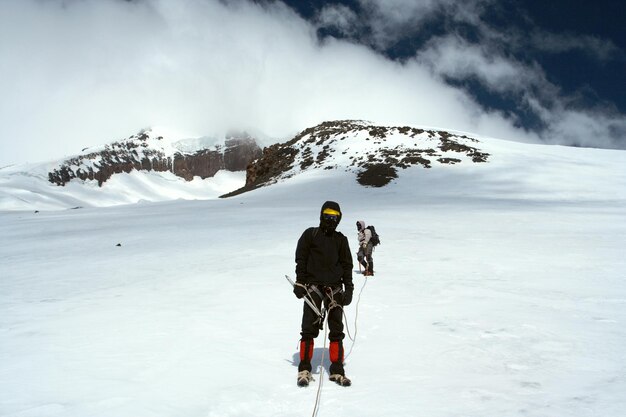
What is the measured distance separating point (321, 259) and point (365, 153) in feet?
199

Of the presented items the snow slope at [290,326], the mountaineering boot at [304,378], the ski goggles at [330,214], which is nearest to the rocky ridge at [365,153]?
the snow slope at [290,326]

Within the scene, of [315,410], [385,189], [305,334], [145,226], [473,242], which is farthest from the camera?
[385,189]

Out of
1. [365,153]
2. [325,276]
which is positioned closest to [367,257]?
[325,276]

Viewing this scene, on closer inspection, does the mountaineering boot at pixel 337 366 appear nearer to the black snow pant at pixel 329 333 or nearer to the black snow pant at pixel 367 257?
the black snow pant at pixel 329 333

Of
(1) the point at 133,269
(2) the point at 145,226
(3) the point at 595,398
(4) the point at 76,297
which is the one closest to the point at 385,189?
(2) the point at 145,226

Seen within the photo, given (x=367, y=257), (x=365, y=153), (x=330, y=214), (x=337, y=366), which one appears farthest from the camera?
(x=365, y=153)

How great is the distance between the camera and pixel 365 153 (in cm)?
6525

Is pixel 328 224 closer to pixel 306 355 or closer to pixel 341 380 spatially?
pixel 306 355

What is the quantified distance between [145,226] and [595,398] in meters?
23.5

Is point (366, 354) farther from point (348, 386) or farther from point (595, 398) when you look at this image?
point (595, 398)

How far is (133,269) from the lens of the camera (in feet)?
43.2

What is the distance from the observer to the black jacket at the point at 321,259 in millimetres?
5820

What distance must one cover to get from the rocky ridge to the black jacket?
44.6 meters

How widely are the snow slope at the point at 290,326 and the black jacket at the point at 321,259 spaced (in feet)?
4.42
